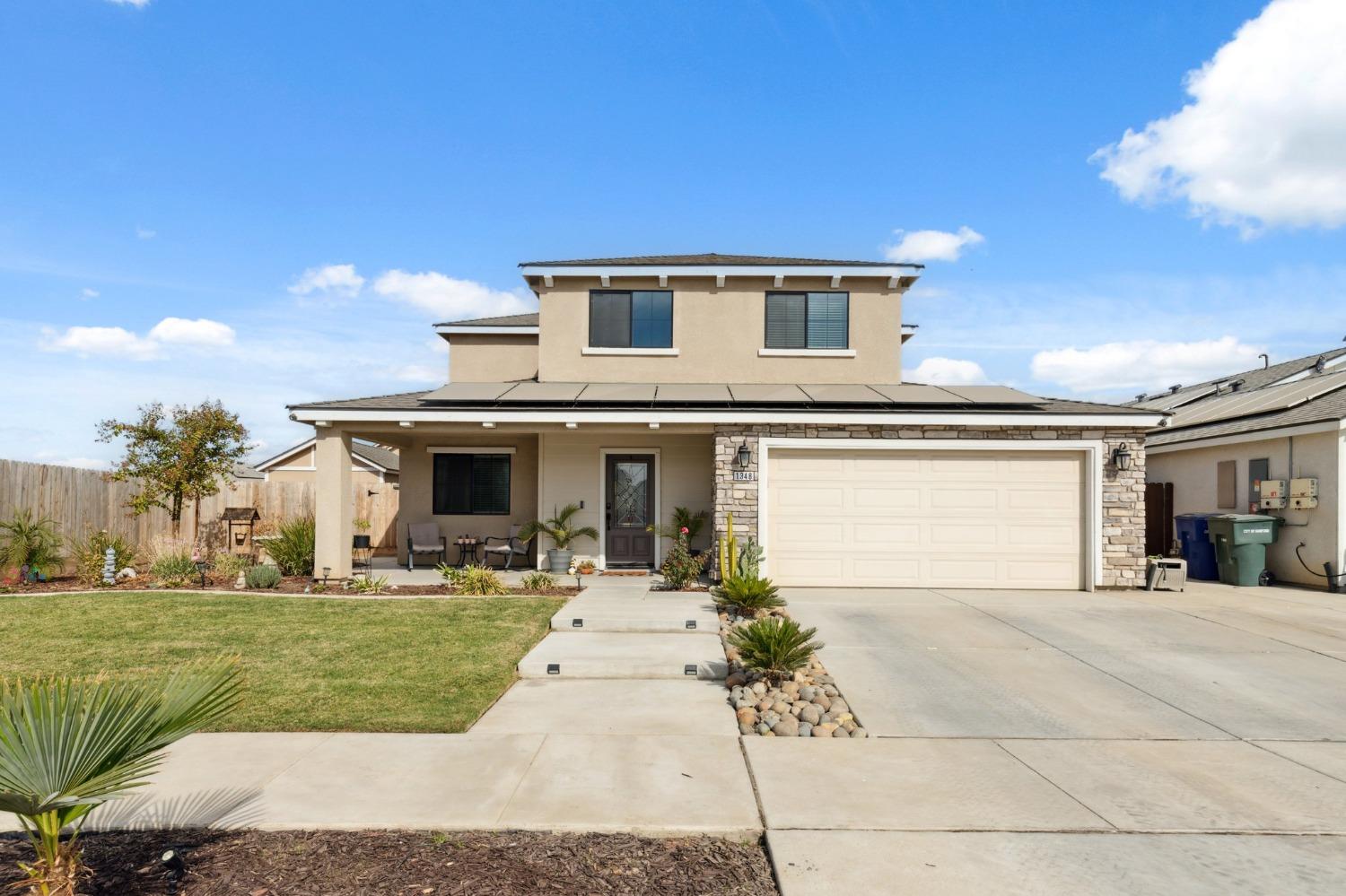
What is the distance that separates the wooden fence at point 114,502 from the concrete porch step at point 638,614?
10.5m

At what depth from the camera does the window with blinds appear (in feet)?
54.7

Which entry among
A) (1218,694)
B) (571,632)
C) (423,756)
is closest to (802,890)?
(423,756)

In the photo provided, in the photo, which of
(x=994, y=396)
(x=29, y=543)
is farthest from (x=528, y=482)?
(x=994, y=396)

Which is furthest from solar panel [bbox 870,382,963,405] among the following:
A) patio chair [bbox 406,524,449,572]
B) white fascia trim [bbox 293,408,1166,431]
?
patio chair [bbox 406,524,449,572]

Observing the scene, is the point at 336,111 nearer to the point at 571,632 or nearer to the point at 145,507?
the point at 145,507

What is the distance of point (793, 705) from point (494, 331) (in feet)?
44.0

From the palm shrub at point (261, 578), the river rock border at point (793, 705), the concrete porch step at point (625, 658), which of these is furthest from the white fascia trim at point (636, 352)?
the river rock border at point (793, 705)

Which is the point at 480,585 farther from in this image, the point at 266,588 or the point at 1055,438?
the point at 1055,438

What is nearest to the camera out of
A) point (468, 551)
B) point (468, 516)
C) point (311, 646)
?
point (311, 646)

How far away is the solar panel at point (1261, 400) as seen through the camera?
1614 centimetres

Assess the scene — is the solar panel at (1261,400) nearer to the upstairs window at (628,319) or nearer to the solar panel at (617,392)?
the upstairs window at (628,319)

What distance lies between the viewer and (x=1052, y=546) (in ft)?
42.9

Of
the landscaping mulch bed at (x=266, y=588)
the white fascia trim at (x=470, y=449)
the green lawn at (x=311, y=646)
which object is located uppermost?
the white fascia trim at (x=470, y=449)

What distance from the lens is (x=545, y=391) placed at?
14539 millimetres
